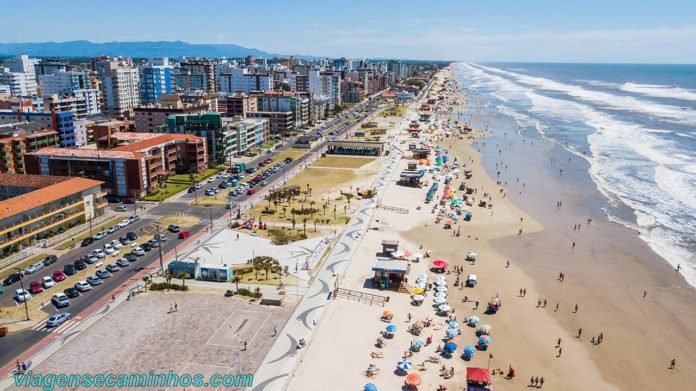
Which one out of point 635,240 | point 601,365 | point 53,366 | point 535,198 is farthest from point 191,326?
point 535,198

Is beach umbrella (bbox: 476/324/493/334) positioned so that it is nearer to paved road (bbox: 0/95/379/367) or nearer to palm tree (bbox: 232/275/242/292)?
palm tree (bbox: 232/275/242/292)

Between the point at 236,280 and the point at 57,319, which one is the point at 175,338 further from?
the point at 236,280

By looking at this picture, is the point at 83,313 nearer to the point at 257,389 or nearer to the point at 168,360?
the point at 168,360

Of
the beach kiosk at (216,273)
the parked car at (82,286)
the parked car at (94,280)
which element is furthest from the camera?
the beach kiosk at (216,273)

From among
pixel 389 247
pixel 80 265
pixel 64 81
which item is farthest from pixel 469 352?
pixel 64 81

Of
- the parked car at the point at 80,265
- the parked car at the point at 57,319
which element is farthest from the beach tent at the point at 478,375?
the parked car at the point at 80,265

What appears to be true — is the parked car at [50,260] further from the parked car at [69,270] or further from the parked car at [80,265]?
the parked car at [80,265]
